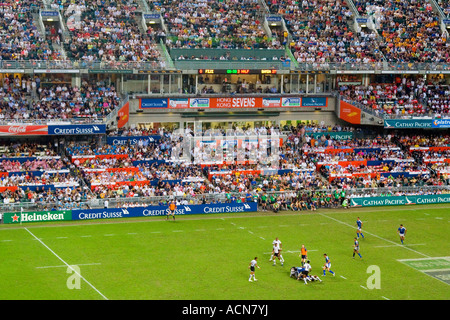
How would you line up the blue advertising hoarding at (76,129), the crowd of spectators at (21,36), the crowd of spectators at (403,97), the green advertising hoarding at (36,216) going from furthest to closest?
1. the crowd of spectators at (403,97)
2. the crowd of spectators at (21,36)
3. the blue advertising hoarding at (76,129)
4. the green advertising hoarding at (36,216)

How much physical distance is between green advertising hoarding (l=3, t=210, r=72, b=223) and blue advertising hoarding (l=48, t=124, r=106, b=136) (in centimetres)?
878

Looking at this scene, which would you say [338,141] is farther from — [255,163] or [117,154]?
[117,154]

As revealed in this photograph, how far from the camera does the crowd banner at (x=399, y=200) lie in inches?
2115

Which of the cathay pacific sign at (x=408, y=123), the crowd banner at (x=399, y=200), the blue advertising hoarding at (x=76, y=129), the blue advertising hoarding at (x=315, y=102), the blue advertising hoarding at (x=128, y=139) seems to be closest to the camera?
the blue advertising hoarding at (x=76, y=129)

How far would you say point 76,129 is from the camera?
52.9m

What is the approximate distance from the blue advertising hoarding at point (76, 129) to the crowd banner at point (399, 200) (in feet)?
66.2

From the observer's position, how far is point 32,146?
5356cm

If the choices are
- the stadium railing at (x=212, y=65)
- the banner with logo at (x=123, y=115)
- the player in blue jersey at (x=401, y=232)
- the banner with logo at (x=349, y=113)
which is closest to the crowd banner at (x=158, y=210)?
the banner with logo at (x=123, y=115)

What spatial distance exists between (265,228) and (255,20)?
28239mm

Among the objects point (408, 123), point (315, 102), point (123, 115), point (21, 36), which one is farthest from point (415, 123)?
point (21, 36)

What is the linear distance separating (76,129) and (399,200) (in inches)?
1013

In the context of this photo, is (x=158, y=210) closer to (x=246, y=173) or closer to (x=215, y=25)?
(x=246, y=173)

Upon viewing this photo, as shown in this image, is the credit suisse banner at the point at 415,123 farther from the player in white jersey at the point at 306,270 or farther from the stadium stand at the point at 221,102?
the player in white jersey at the point at 306,270

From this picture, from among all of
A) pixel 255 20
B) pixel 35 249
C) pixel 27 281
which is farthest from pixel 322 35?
pixel 27 281
